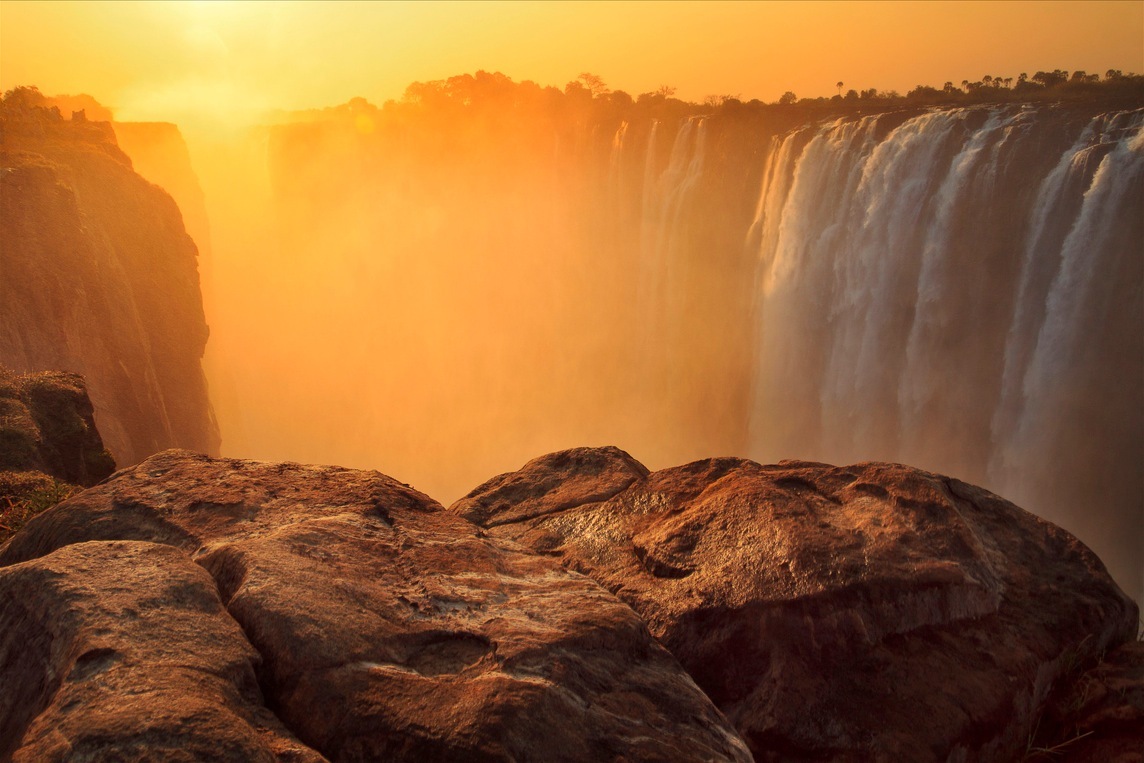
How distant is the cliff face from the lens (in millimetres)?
13758

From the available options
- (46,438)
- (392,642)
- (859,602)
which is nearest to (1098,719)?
(859,602)

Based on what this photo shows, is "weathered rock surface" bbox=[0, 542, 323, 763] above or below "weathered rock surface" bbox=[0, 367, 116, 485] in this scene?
above

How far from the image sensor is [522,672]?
263 centimetres

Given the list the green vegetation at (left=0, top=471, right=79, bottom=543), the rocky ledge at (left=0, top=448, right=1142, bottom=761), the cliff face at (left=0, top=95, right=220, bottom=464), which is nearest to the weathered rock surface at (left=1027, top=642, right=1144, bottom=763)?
the rocky ledge at (left=0, top=448, right=1142, bottom=761)

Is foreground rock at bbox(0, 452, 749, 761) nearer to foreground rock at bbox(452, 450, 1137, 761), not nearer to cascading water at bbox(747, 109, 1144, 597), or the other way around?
foreground rock at bbox(452, 450, 1137, 761)

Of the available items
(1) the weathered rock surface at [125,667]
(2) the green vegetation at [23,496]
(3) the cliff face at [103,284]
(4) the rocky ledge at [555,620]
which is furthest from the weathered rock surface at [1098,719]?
(3) the cliff face at [103,284]

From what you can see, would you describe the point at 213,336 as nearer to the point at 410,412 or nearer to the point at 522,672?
the point at 410,412

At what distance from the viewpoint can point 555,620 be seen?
9.88 ft

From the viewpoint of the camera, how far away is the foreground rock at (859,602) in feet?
11.2

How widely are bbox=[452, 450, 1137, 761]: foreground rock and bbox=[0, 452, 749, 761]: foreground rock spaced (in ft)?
2.06

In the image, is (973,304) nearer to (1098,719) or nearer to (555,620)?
(1098,719)

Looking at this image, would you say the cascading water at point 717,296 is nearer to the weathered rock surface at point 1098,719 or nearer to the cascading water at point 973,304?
the cascading water at point 973,304

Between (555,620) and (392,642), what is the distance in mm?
612

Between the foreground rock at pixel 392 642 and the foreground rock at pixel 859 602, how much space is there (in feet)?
2.06
